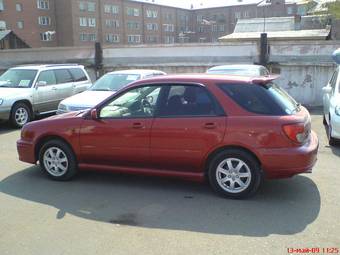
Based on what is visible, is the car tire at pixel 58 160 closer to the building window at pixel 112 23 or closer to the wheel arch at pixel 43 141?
the wheel arch at pixel 43 141

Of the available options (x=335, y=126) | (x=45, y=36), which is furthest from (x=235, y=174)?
(x=45, y=36)

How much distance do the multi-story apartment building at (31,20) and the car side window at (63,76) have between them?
5507cm

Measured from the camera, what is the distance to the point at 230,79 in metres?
5.34

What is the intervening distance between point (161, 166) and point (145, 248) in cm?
167

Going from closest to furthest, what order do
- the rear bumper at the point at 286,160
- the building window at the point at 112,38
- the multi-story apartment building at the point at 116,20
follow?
1. the rear bumper at the point at 286,160
2. the multi-story apartment building at the point at 116,20
3. the building window at the point at 112,38

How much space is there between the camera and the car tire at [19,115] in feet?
35.6

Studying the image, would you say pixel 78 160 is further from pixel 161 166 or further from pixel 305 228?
pixel 305 228

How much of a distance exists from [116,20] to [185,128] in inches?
3114

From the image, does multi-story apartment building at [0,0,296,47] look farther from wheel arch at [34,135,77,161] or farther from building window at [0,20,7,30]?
wheel arch at [34,135,77,161]

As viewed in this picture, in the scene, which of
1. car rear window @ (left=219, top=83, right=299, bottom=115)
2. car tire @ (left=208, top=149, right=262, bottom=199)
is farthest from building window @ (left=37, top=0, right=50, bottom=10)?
car tire @ (left=208, top=149, right=262, bottom=199)

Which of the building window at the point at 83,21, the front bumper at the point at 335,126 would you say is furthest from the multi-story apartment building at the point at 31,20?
the front bumper at the point at 335,126

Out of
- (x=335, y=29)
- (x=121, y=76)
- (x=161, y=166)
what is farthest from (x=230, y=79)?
(x=335, y=29)

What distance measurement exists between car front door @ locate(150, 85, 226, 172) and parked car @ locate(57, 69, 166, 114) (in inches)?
165

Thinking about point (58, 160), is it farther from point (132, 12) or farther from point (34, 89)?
point (132, 12)
